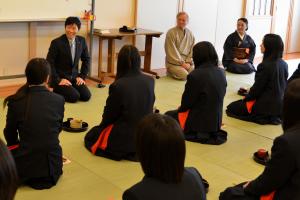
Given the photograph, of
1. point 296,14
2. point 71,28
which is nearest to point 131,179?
point 71,28

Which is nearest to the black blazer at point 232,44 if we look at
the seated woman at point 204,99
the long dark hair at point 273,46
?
the long dark hair at point 273,46

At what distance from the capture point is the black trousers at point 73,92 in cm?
501

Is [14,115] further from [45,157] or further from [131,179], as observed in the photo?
[131,179]

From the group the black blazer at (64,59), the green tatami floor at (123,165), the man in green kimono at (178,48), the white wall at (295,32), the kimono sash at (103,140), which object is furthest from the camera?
the white wall at (295,32)

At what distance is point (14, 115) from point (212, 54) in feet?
5.96

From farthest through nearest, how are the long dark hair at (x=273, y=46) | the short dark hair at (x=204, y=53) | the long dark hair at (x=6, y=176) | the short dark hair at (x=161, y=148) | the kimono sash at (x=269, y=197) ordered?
1. the long dark hair at (x=273, y=46)
2. the short dark hair at (x=204, y=53)
3. the kimono sash at (x=269, y=197)
4. the short dark hair at (x=161, y=148)
5. the long dark hair at (x=6, y=176)

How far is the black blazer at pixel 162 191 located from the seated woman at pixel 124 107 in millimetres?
1814

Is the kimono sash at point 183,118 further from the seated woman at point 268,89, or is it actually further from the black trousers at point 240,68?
the black trousers at point 240,68

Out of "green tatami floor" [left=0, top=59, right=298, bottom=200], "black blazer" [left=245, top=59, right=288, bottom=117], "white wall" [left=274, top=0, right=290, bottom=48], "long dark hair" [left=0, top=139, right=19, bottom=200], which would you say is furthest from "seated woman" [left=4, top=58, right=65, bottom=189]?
"white wall" [left=274, top=0, right=290, bottom=48]

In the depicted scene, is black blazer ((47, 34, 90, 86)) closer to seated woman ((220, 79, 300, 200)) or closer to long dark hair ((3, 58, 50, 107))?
long dark hair ((3, 58, 50, 107))

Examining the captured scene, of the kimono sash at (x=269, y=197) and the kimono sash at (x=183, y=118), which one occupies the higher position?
the kimono sash at (x=183, y=118)

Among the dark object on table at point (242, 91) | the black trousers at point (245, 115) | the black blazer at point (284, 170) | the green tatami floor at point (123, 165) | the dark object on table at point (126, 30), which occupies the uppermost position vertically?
the dark object on table at point (126, 30)

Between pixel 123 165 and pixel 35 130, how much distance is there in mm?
848

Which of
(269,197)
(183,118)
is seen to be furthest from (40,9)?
(269,197)
